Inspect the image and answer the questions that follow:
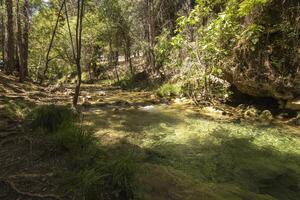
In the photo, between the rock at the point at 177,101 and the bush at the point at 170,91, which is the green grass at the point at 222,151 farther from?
the bush at the point at 170,91

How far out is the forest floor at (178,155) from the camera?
366cm

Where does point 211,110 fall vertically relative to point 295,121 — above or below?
above

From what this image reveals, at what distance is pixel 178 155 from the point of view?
5.70m

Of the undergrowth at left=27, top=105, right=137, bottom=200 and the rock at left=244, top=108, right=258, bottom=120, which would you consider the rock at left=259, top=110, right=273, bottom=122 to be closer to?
the rock at left=244, top=108, right=258, bottom=120

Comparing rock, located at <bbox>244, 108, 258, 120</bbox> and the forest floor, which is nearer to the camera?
the forest floor

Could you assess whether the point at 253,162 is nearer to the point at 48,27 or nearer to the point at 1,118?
the point at 1,118

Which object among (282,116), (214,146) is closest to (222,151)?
(214,146)

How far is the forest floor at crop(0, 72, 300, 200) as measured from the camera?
366cm

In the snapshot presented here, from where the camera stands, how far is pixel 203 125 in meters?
8.07

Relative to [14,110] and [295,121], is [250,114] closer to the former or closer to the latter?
[295,121]

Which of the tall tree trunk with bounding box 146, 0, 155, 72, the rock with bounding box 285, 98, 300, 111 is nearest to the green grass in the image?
the rock with bounding box 285, 98, 300, 111

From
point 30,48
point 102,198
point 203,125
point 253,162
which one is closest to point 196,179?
point 253,162

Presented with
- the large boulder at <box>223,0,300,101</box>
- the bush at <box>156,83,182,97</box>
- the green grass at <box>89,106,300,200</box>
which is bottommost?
the green grass at <box>89,106,300,200</box>

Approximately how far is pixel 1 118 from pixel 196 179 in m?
4.37
